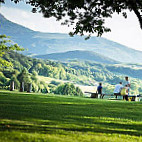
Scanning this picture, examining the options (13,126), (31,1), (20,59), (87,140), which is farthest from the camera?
(20,59)

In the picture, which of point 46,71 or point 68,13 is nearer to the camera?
point 68,13

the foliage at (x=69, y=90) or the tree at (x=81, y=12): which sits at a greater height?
the tree at (x=81, y=12)

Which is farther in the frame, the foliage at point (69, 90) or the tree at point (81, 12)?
the foliage at point (69, 90)

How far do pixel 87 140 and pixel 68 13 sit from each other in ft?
28.7

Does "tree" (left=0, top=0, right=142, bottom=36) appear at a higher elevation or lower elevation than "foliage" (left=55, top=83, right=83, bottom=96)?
higher

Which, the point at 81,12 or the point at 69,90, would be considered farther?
the point at 69,90

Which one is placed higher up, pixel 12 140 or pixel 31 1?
pixel 31 1

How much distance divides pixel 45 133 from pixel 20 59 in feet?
560

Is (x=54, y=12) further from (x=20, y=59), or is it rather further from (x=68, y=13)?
(x=20, y=59)

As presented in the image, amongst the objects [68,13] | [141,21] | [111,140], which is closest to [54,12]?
[68,13]

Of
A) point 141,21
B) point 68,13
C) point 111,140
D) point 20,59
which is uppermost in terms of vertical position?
point 20,59

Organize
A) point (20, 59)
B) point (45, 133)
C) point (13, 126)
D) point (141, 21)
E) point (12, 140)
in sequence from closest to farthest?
1. point (12, 140)
2. point (45, 133)
3. point (13, 126)
4. point (141, 21)
5. point (20, 59)

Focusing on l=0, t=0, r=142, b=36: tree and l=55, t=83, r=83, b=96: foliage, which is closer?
l=0, t=0, r=142, b=36: tree

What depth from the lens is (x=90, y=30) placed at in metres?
15.9
